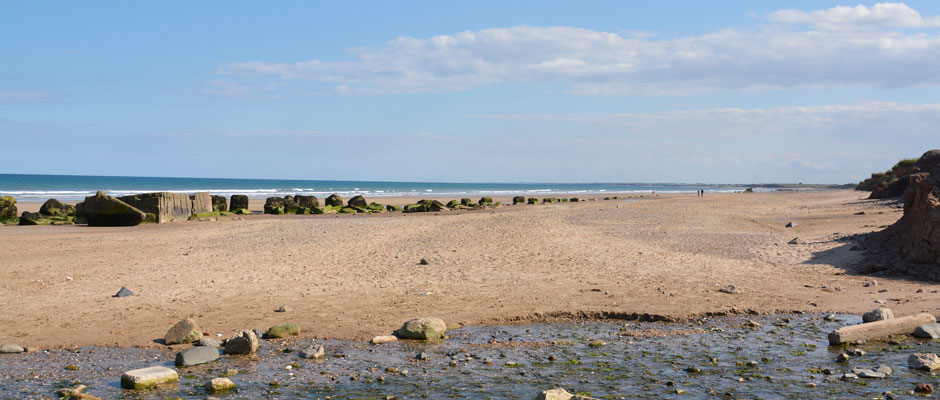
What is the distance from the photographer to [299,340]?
8.59 metres

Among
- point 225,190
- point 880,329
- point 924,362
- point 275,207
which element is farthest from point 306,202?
point 225,190

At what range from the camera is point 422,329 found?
28.4ft

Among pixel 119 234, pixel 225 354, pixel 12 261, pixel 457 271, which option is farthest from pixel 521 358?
pixel 119 234

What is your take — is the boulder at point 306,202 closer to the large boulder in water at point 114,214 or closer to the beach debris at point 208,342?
the large boulder in water at point 114,214

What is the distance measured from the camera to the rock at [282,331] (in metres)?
8.66

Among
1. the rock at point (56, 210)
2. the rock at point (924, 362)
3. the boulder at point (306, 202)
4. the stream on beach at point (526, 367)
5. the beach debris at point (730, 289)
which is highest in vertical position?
the boulder at point (306, 202)

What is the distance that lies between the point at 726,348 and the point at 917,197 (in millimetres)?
8887

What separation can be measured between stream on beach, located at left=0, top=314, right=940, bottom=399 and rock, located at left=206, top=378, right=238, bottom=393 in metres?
0.08

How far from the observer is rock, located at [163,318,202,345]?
327 inches

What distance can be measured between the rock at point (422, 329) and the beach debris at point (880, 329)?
4785mm

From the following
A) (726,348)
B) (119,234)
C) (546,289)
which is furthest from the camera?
(119,234)

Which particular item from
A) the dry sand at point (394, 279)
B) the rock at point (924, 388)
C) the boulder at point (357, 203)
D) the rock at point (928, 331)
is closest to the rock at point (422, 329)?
the dry sand at point (394, 279)

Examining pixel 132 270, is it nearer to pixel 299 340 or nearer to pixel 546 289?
pixel 299 340

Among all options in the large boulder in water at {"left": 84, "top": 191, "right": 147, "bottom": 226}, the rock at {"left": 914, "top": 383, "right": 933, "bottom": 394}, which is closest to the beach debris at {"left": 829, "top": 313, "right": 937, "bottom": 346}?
the rock at {"left": 914, "top": 383, "right": 933, "bottom": 394}
